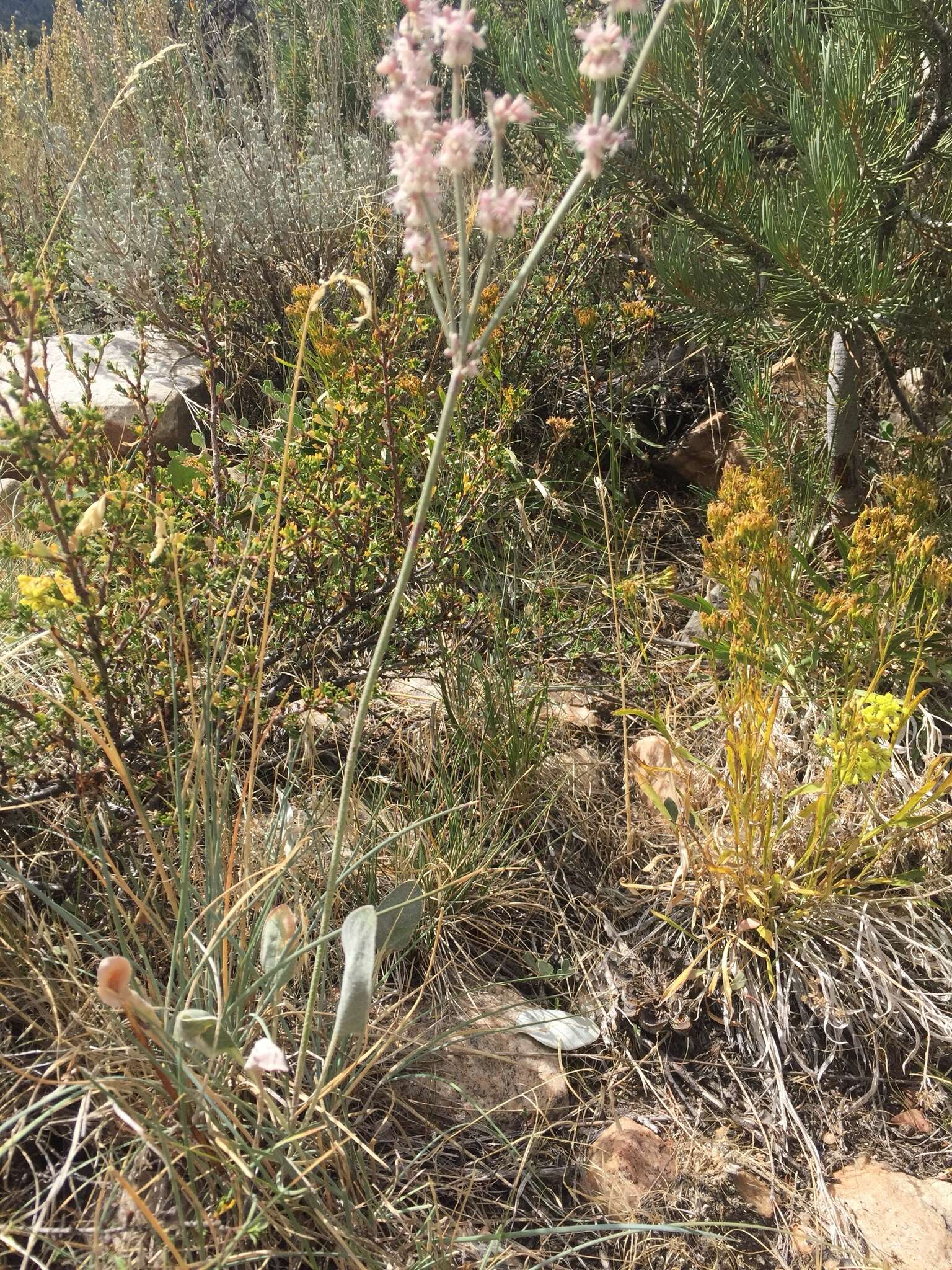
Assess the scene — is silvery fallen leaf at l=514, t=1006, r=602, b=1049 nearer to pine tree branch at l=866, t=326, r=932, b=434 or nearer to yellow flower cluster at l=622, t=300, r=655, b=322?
pine tree branch at l=866, t=326, r=932, b=434

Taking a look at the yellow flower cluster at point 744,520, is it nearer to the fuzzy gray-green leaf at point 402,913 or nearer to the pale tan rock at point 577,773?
the pale tan rock at point 577,773

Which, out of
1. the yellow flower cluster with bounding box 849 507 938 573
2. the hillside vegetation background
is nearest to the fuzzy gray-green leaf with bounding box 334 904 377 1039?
the hillside vegetation background

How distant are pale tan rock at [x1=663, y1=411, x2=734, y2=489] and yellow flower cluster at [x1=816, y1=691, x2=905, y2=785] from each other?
1.45 m

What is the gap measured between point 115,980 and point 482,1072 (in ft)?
2.67

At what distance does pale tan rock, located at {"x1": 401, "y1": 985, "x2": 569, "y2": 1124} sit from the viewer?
154 cm

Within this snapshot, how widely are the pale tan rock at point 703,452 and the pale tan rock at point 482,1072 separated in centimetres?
189

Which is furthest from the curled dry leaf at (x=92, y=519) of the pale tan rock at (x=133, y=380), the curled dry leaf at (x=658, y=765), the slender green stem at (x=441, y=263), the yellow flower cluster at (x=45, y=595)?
the pale tan rock at (x=133, y=380)

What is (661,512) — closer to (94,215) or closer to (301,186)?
(301,186)

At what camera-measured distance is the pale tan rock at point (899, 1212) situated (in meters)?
1.49

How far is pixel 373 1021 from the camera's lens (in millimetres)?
1531

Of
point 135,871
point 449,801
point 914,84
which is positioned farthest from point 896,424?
point 135,871

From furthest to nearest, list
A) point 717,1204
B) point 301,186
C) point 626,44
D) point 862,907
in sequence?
point 301,186
point 862,907
point 717,1204
point 626,44

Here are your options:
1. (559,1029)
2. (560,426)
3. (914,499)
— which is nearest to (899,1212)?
(559,1029)

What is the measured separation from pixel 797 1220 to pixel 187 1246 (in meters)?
0.96
